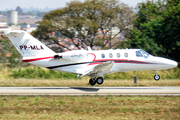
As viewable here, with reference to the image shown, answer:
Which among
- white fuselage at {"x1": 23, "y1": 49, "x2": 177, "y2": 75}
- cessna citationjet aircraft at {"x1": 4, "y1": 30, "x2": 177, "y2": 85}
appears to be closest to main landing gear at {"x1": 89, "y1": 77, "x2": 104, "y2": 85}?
cessna citationjet aircraft at {"x1": 4, "y1": 30, "x2": 177, "y2": 85}

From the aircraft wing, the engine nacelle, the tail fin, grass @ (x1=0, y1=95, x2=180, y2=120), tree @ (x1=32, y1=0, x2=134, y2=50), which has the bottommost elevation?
grass @ (x1=0, y1=95, x2=180, y2=120)

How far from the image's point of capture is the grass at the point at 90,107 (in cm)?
1317

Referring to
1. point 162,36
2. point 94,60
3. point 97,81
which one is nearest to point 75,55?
point 94,60

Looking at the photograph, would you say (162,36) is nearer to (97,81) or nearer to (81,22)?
(81,22)

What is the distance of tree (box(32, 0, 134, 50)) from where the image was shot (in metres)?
40.9

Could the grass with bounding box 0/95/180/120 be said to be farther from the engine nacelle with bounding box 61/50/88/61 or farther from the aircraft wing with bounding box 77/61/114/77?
the engine nacelle with bounding box 61/50/88/61

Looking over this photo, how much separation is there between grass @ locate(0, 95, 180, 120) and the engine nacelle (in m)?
5.83

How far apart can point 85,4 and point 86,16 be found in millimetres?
1699

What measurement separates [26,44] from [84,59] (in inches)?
183

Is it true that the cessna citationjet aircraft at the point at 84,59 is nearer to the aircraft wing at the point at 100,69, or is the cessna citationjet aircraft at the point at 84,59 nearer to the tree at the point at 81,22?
the aircraft wing at the point at 100,69

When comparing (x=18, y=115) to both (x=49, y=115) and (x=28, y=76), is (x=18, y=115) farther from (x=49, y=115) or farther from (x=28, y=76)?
(x=28, y=76)

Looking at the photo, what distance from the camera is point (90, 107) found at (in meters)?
15.3

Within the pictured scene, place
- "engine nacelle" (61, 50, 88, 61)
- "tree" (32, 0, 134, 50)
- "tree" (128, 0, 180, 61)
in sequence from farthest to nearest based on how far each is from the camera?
1. "tree" (32, 0, 134, 50)
2. "tree" (128, 0, 180, 61)
3. "engine nacelle" (61, 50, 88, 61)

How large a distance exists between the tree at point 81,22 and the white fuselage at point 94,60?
1698 centimetres
